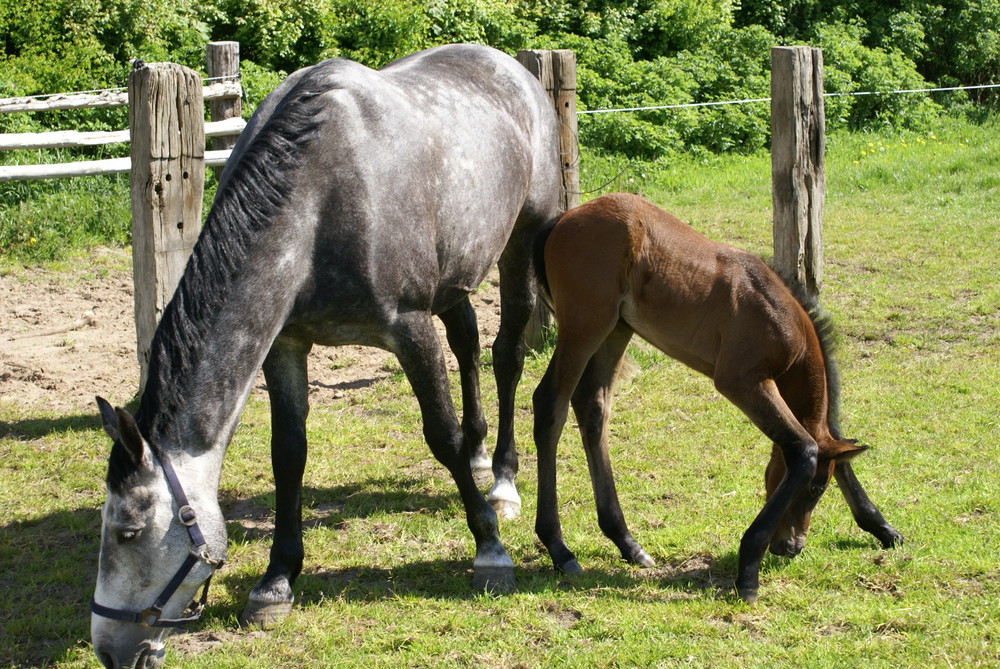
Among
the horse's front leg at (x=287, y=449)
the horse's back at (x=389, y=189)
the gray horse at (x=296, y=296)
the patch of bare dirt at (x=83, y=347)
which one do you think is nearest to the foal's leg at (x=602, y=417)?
the gray horse at (x=296, y=296)

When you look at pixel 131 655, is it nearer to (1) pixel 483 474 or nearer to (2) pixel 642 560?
(2) pixel 642 560

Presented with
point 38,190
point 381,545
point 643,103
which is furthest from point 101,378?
point 643,103

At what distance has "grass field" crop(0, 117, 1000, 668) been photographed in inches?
146

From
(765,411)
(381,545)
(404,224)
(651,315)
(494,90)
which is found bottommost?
(381,545)

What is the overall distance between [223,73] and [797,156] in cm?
453

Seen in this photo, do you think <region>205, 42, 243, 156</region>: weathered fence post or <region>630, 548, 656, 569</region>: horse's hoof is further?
<region>205, 42, 243, 156</region>: weathered fence post

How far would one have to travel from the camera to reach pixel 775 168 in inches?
252

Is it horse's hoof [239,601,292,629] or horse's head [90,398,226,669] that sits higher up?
horse's head [90,398,226,669]

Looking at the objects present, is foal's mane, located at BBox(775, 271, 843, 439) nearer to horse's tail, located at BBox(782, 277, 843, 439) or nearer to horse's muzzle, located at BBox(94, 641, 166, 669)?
horse's tail, located at BBox(782, 277, 843, 439)

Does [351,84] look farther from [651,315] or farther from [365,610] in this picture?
[365,610]

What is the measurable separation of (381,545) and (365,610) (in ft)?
2.32

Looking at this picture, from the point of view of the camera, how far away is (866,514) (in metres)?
4.37

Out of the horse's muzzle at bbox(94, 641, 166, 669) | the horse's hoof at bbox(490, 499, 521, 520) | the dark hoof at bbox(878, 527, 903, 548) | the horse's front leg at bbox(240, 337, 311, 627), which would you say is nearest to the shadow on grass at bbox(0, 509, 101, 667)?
the horse's muzzle at bbox(94, 641, 166, 669)

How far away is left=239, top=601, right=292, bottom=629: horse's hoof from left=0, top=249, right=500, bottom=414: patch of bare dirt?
2640 mm
